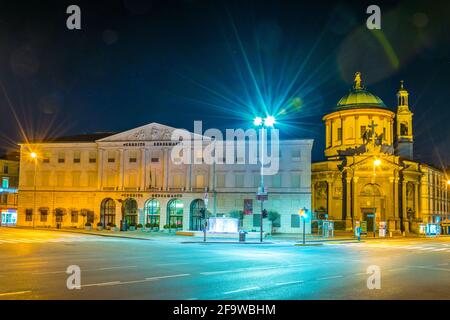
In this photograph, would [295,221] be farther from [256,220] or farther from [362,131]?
[362,131]

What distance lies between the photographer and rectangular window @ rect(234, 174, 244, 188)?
65312 millimetres

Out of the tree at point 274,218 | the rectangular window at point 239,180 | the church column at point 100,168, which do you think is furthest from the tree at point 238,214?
the church column at point 100,168

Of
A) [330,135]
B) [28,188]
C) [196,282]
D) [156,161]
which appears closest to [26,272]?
[196,282]

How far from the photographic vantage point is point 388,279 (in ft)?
55.7

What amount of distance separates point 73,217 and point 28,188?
27.7 feet

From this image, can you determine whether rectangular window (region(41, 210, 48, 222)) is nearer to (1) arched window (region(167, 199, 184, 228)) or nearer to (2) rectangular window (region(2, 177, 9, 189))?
(1) arched window (region(167, 199, 184, 228))

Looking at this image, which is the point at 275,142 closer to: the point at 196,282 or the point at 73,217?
the point at 73,217

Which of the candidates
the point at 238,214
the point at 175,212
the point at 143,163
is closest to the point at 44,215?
the point at 143,163

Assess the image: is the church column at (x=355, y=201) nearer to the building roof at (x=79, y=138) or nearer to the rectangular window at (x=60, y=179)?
the building roof at (x=79, y=138)

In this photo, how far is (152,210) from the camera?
67.9m

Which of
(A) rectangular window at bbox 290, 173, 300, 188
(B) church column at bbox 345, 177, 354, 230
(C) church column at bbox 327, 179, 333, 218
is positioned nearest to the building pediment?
(A) rectangular window at bbox 290, 173, 300, 188

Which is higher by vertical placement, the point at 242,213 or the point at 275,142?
the point at 275,142

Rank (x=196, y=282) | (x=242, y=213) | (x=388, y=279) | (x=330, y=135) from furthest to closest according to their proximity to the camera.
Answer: (x=330, y=135) < (x=242, y=213) < (x=388, y=279) < (x=196, y=282)

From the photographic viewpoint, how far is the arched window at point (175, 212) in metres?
66.9
